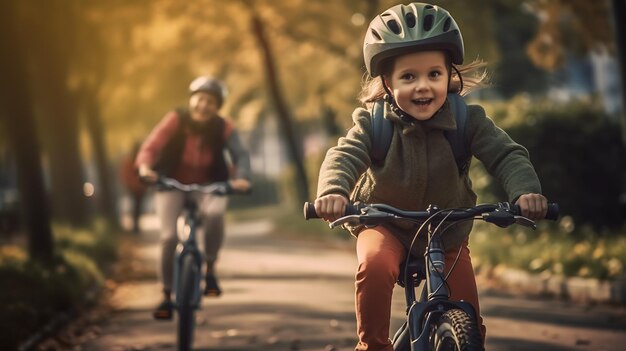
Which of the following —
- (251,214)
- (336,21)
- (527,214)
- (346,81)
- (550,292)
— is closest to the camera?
(527,214)

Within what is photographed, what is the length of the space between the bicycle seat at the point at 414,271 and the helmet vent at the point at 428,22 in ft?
3.01

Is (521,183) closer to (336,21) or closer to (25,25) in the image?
(25,25)

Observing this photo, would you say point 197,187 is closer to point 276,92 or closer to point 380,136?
point 380,136

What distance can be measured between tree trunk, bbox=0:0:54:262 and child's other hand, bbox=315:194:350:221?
10028 millimetres

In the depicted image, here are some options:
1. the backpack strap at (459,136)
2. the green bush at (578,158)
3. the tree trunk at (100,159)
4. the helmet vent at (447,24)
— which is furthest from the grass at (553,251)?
the tree trunk at (100,159)

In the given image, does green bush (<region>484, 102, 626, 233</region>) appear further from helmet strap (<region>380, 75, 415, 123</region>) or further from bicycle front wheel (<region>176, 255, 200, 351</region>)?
helmet strap (<region>380, 75, 415, 123</region>)

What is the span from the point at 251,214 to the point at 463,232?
42894 millimetres

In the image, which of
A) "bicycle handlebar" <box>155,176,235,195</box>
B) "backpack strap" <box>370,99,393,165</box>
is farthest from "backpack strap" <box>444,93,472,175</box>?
"bicycle handlebar" <box>155,176,235,195</box>

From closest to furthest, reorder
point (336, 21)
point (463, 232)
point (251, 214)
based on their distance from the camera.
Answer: point (463, 232) → point (336, 21) → point (251, 214)

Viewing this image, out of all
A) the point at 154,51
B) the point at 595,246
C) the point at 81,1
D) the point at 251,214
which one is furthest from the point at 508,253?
the point at 251,214

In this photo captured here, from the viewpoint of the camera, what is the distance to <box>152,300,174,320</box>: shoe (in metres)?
8.64

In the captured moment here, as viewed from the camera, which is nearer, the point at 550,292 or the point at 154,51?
the point at 550,292

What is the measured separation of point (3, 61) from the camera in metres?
13.7

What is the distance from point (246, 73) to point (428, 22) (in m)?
28.1
